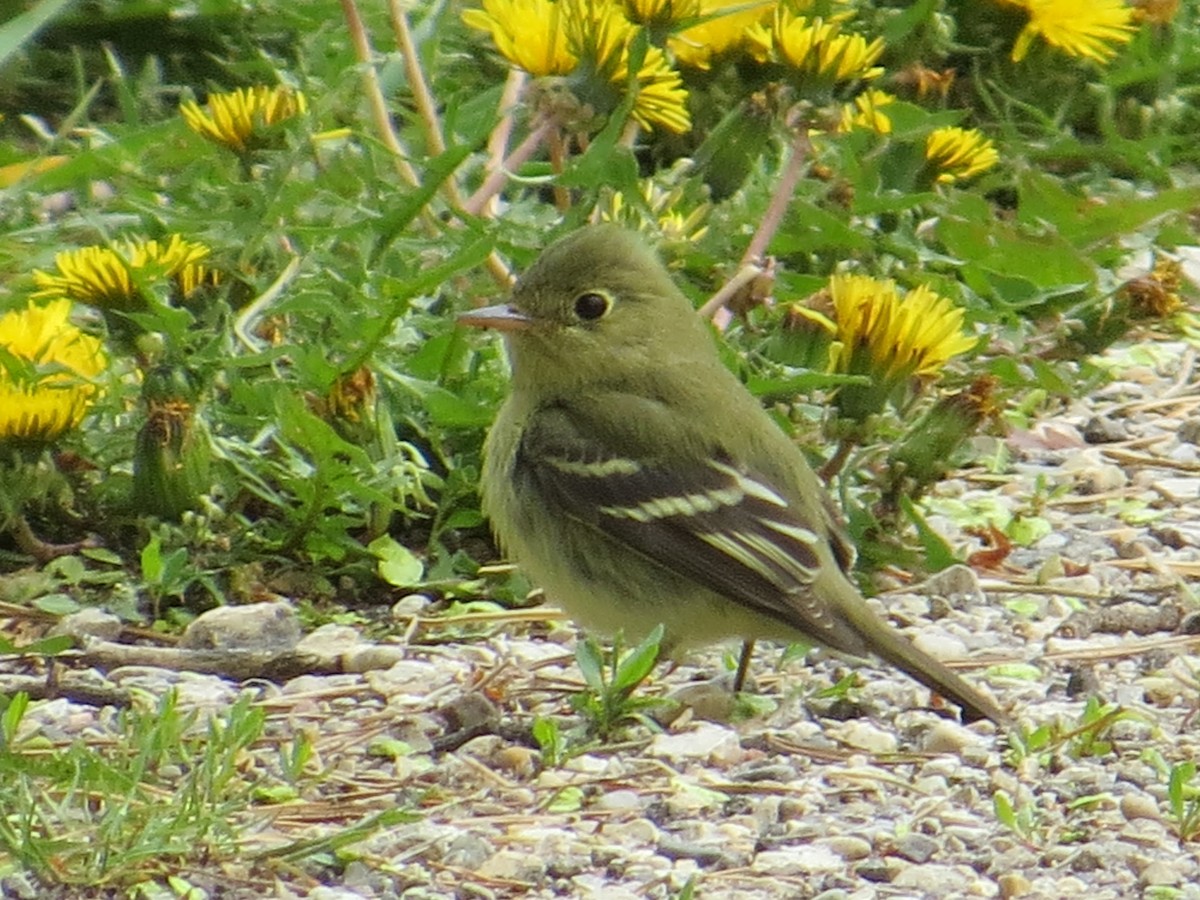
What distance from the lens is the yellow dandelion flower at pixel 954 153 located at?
564 cm

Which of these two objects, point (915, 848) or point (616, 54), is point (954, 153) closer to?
point (616, 54)

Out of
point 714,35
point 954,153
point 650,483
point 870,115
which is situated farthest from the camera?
point 870,115

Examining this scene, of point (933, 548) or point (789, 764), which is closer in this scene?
point (789, 764)

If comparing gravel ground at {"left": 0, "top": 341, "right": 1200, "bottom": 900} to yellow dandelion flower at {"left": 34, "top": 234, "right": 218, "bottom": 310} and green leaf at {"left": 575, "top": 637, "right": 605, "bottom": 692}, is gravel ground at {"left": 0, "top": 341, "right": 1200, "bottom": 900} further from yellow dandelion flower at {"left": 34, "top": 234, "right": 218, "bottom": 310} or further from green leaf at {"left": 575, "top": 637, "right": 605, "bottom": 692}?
yellow dandelion flower at {"left": 34, "top": 234, "right": 218, "bottom": 310}

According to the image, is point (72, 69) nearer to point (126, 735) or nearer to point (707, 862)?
point (126, 735)

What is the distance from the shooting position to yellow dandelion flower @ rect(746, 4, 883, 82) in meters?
4.89

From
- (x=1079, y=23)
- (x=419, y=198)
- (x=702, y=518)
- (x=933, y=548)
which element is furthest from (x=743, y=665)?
(x=1079, y=23)

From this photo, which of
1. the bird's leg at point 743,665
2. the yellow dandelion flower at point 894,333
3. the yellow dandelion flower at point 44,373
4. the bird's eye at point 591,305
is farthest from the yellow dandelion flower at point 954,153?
the yellow dandelion flower at point 44,373

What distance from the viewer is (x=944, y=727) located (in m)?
4.09

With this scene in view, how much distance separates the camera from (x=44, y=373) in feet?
14.6

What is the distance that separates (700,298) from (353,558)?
1.22 metres

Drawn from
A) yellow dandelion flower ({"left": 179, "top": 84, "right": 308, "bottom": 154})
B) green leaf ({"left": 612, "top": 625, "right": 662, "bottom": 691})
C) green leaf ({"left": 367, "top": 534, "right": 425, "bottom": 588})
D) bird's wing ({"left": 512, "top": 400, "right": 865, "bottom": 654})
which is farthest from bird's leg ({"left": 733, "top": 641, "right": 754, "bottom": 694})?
yellow dandelion flower ({"left": 179, "top": 84, "right": 308, "bottom": 154})

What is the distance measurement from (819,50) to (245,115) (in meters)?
1.33

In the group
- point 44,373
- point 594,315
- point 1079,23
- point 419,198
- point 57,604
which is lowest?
point 57,604
